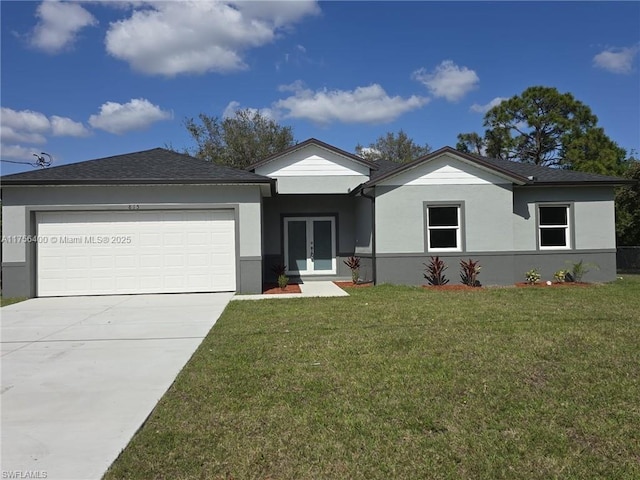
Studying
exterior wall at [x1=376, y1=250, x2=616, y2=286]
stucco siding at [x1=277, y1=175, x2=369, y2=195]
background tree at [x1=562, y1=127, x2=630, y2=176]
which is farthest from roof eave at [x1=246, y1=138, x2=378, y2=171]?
background tree at [x1=562, y1=127, x2=630, y2=176]

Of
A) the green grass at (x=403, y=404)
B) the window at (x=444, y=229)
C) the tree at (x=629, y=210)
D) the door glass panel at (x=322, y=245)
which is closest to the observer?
A: the green grass at (x=403, y=404)

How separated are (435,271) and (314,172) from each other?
574 cm

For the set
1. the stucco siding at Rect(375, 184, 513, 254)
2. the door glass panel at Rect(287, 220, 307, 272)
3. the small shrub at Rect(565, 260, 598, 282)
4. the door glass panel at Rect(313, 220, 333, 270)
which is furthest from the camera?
the door glass panel at Rect(313, 220, 333, 270)

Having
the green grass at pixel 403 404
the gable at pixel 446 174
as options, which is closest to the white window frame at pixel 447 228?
the gable at pixel 446 174

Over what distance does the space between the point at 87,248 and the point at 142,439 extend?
10.5m

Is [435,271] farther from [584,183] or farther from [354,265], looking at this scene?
[584,183]

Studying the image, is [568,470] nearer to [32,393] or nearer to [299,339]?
[299,339]

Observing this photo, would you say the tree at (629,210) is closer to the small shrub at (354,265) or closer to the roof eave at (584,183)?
the roof eave at (584,183)

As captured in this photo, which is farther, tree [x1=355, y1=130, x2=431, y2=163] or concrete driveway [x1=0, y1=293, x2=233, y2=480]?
tree [x1=355, y1=130, x2=431, y2=163]

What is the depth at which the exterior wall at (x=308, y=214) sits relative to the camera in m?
17.1

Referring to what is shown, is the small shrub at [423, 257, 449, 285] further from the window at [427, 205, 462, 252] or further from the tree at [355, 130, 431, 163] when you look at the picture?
the tree at [355, 130, 431, 163]

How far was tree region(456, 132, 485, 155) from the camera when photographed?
37.6m

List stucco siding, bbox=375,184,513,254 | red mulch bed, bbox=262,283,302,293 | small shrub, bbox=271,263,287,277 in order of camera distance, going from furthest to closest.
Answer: small shrub, bbox=271,263,287,277 → stucco siding, bbox=375,184,513,254 → red mulch bed, bbox=262,283,302,293

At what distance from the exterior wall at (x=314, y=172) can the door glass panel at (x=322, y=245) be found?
135cm
